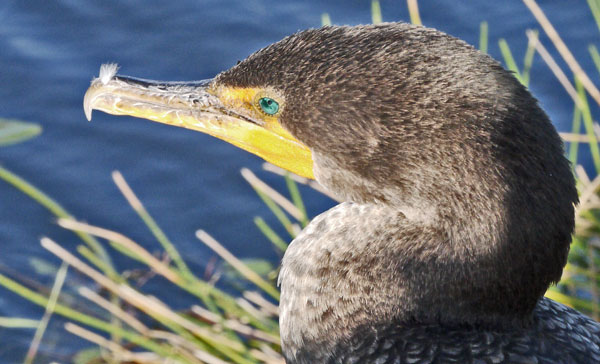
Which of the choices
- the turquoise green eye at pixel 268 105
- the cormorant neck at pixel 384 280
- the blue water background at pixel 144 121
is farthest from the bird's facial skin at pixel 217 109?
the blue water background at pixel 144 121

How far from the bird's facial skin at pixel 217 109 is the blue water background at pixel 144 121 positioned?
1.70m

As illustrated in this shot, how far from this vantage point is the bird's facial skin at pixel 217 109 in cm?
319

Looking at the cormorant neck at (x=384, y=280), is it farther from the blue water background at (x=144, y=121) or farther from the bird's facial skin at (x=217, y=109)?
the blue water background at (x=144, y=121)

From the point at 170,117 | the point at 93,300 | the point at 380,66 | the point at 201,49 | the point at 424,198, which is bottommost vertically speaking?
the point at 424,198

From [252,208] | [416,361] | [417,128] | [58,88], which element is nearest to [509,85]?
[417,128]

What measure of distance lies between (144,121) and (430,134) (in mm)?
2958

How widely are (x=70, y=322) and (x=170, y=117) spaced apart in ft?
6.06

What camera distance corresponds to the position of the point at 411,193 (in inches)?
116

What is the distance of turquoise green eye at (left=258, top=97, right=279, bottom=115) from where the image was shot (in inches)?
122

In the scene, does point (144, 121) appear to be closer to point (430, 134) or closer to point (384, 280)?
point (384, 280)

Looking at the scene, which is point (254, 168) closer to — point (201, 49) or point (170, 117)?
point (201, 49)

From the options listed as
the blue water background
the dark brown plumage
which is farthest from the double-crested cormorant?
the blue water background

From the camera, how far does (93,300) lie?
187 inches

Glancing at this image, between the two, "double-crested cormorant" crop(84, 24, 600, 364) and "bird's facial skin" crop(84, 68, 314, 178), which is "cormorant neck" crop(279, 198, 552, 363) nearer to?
"double-crested cormorant" crop(84, 24, 600, 364)
